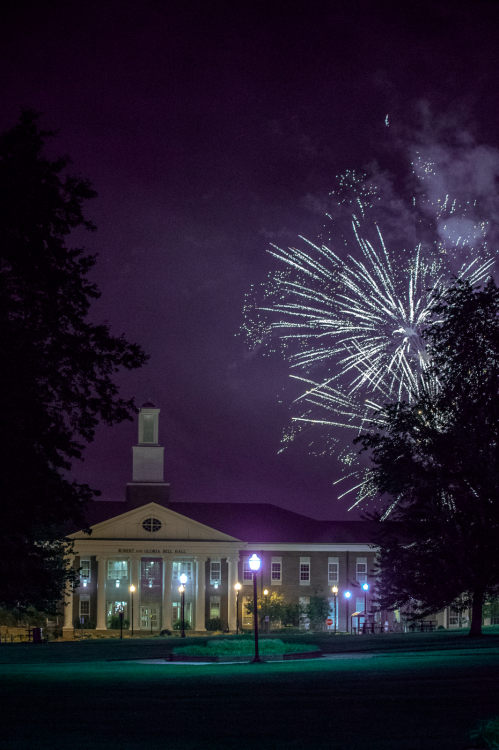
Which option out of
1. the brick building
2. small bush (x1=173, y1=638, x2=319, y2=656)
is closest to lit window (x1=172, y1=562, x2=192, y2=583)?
the brick building

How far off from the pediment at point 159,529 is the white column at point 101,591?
2.29 m

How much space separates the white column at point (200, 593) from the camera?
74.1m

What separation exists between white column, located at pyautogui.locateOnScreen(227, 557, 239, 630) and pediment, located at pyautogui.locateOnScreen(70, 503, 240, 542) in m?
1.84

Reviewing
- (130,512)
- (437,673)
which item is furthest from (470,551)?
(130,512)

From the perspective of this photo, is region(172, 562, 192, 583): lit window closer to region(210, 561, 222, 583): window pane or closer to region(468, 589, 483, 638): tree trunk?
region(210, 561, 222, 583): window pane

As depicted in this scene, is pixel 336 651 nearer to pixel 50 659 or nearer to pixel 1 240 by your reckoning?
pixel 50 659

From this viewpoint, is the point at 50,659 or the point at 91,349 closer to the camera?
the point at 91,349

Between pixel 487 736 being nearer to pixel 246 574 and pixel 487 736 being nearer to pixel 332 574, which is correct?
pixel 246 574

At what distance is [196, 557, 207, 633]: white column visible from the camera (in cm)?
7406

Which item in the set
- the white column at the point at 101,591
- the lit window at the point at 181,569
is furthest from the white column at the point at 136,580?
the lit window at the point at 181,569

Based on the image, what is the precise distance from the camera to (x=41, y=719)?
1243cm

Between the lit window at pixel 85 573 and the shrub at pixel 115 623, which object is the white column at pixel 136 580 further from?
the lit window at pixel 85 573

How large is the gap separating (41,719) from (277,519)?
7053 cm

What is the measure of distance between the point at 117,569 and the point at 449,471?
48.3m
